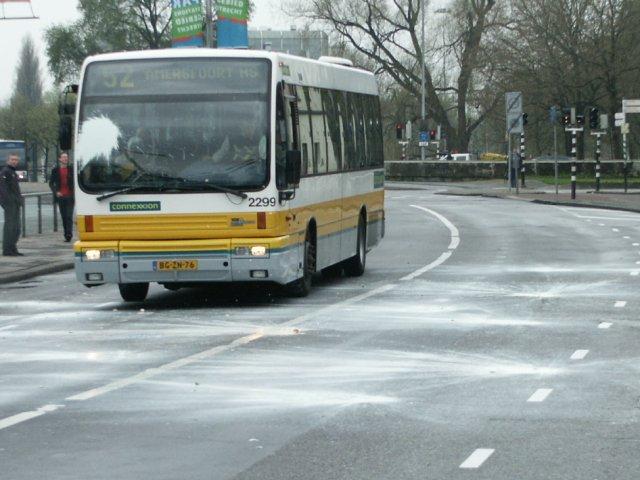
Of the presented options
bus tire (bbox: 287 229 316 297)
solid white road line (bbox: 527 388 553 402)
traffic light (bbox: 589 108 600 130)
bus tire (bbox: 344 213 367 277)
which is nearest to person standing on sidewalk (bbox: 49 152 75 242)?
bus tire (bbox: 344 213 367 277)

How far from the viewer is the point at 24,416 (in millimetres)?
9797

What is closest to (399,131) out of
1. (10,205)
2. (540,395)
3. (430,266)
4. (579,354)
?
(10,205)

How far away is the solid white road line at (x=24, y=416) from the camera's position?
954 centimetres

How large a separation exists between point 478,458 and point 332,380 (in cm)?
318

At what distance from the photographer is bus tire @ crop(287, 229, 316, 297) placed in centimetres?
1847

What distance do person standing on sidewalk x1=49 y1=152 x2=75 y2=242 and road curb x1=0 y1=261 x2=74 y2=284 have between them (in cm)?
516

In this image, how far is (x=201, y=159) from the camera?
680 inches

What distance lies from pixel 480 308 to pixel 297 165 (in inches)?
97.6

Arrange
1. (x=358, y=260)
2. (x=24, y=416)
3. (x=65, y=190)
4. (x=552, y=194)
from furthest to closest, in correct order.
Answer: (x=552, y=194)
(x=65, y=190)
(x=358, y=260)
(x=24, y=416)

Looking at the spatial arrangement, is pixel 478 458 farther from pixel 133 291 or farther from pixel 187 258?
pixel 133 291

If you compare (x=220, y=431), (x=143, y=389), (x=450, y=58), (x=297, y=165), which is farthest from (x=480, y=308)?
(x=450, y=58)

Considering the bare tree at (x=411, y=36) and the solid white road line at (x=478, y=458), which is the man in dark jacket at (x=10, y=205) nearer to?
the solid white road line at (x=478, y=458)

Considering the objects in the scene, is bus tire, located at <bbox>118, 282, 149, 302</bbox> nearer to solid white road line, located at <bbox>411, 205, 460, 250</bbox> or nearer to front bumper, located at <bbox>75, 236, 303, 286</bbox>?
front bumper, located at <bbox>75, 236, 303, 286</bbox>

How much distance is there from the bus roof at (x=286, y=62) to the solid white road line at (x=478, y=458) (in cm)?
966
